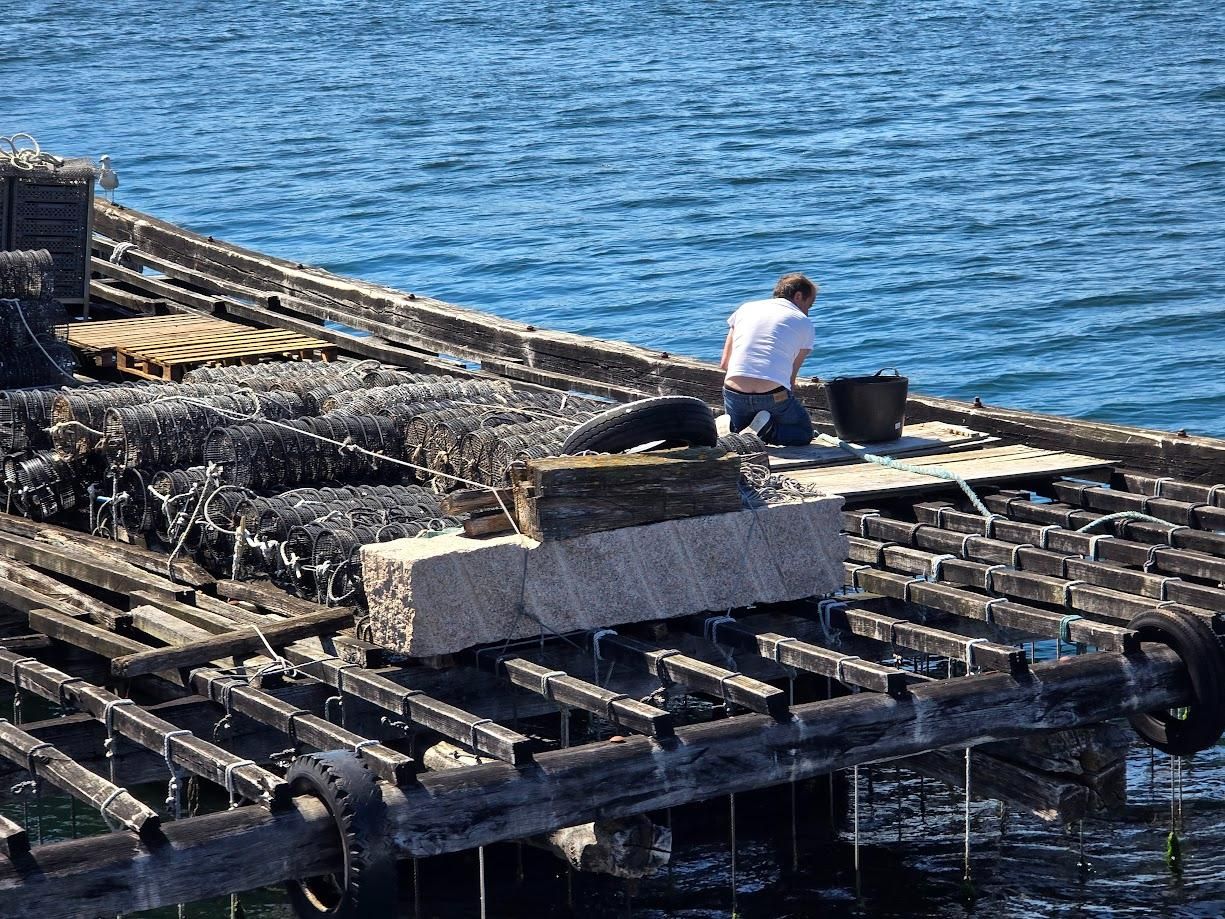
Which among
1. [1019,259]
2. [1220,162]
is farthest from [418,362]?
[1220,162]

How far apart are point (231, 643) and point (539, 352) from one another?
7.16m

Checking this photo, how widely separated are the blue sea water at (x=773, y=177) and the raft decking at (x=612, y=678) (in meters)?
1.61

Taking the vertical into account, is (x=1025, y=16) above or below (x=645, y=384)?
above

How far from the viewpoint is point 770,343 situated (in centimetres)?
1209

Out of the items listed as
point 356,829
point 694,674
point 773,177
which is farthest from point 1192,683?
point 773,177

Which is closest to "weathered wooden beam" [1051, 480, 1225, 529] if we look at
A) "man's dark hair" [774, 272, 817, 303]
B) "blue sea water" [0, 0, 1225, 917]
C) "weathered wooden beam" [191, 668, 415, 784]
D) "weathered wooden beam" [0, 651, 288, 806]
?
"blue sea water" [0, 0, 1225, 917]

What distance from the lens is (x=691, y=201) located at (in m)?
38.7

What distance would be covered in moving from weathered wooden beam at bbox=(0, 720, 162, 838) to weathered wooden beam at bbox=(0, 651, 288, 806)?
275 millimetres

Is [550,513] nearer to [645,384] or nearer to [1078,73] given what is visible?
[645,384]

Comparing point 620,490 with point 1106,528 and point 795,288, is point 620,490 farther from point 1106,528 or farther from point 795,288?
point 795,288

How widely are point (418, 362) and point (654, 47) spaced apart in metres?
42.6

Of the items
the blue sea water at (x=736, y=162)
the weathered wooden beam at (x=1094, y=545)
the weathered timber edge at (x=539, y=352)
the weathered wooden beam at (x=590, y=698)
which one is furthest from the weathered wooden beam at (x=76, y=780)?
the blue sea water at (x=736, y=162)

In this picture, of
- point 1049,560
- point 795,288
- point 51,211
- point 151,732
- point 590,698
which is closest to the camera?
point 151,732

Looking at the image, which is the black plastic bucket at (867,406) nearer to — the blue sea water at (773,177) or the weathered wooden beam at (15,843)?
the blue sea water at (773,177)
